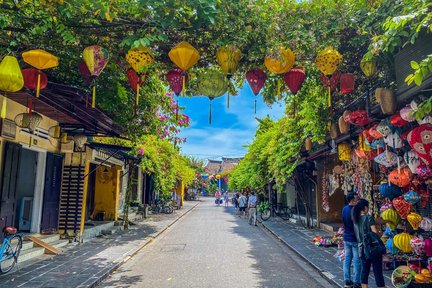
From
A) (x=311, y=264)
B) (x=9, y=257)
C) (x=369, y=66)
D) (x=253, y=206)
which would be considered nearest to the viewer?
(x=369, y=66)

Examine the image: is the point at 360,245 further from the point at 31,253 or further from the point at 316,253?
the point at 31,253

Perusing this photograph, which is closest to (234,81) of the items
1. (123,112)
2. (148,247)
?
(123,112)

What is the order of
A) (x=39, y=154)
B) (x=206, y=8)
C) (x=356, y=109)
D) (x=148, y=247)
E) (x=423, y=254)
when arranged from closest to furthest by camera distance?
(x=206, y=8), (x=423, y=254), (x=356, y=109), (x=39, y=154), (x=148, y=247)

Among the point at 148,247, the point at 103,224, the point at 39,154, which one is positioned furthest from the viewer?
the point at 103,224

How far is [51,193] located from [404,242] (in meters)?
10.3

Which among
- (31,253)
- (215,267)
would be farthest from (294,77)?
(31,253)

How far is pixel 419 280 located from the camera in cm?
601

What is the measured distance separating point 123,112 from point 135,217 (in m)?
12.1

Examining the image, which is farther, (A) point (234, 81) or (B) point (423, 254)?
(A) point (234, 81)

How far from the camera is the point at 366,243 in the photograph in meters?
6.19

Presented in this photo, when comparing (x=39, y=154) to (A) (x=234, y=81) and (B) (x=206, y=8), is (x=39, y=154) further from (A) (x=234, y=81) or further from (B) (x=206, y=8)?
(B) (x=206, y=8)

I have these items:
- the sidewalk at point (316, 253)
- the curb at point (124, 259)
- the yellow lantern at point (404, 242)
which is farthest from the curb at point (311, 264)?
the curb at point (124, 259)

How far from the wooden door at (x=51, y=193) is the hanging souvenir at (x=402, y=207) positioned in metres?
10.00

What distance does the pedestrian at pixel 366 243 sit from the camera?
612 cm
